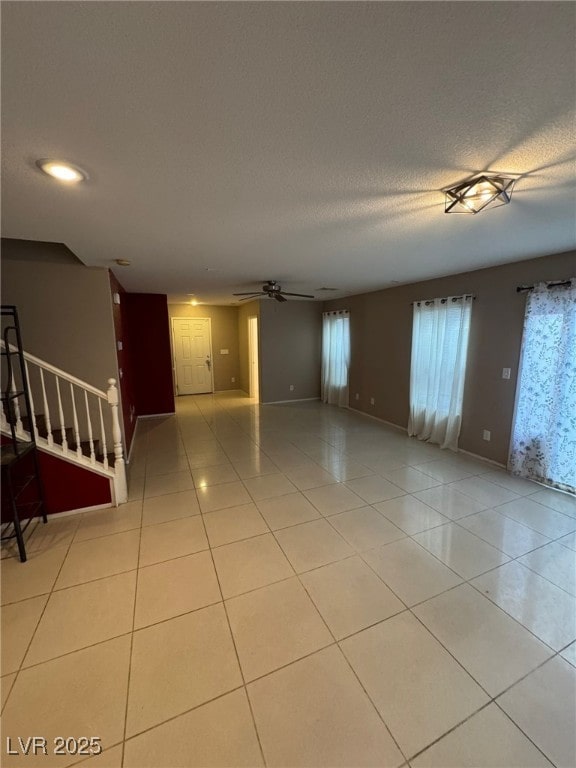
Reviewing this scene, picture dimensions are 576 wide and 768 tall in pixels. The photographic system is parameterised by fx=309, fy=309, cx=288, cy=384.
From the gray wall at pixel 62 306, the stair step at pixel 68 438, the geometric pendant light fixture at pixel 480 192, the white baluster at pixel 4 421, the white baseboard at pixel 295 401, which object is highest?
the geometric pendant light fixture at pixel 480 192

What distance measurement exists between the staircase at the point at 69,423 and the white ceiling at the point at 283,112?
1.25 metres

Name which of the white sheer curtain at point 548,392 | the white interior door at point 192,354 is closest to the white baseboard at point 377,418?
the white sheer curtain at point 548,392

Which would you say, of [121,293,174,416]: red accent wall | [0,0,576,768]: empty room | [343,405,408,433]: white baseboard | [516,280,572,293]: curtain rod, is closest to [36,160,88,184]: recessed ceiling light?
[0,0,576,768]: empty room

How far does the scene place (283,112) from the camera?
1094 mm

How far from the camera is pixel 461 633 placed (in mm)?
1647

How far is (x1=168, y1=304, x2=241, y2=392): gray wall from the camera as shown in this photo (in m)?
7.66

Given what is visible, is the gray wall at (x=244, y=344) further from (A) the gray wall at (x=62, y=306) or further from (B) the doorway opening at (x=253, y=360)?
(A) the gray wall at (x=62, y=306)

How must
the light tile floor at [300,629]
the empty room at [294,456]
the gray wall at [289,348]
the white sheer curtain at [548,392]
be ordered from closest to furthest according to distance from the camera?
the empty room at [294,456] → the light tile floor at [300,629] → the white sheer curtain at [548,392] → the gray wall at [289,348]

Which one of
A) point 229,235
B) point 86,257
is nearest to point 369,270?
point 229,235

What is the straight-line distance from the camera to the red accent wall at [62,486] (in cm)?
257

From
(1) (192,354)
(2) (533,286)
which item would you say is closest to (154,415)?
(1) (192,354)

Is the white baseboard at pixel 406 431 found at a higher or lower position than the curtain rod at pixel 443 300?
lower

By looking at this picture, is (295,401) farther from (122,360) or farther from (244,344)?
(122,360)

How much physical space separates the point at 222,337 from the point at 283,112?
7.12 metres
